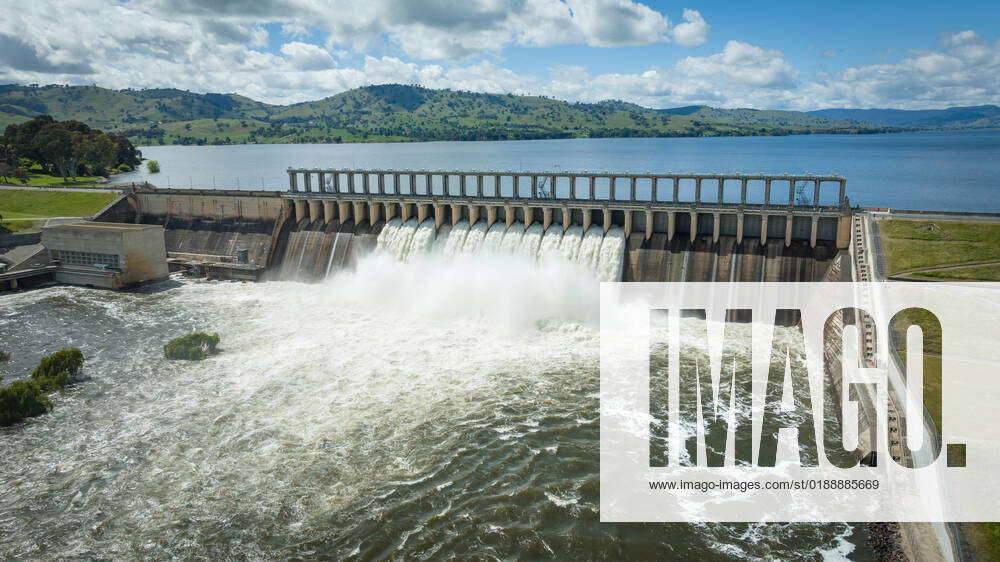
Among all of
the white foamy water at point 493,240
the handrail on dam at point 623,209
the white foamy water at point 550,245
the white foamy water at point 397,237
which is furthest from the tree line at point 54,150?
the white foamy water at point 550,245

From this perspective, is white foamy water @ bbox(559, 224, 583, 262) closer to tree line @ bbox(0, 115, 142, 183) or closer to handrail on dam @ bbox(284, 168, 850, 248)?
handrail on dam @ bbox(284, 168, 850, 248)

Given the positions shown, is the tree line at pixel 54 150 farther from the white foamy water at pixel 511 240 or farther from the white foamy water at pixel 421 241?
the white foamy water at pixel 511 240

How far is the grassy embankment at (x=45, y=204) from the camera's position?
76875 mm

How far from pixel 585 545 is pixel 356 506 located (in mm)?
8656

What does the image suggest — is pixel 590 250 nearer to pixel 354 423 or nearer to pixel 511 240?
pixel 511 240

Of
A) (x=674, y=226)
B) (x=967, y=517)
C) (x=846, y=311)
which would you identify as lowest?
(x=967, y=517)

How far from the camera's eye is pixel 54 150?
107188 millimetres

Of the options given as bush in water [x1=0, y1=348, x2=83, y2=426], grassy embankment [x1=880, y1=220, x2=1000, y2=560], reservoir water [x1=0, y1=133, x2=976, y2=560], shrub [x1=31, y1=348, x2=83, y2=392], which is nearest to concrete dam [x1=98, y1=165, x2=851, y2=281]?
reservoir water [x1=0, y1=133, x2=976, y2=560]

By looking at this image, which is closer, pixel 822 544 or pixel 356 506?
pixel 822 544

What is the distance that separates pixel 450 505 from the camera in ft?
79.3

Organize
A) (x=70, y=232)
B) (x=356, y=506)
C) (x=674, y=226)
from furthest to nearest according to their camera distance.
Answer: (x=70, y=232) < (x=674, y=226) < (x=356, y=506)

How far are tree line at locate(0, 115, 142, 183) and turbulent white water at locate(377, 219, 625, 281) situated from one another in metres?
83.1

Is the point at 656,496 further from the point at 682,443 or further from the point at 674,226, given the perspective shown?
the point at 674,226

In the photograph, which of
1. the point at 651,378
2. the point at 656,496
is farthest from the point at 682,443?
the point at 651,378
